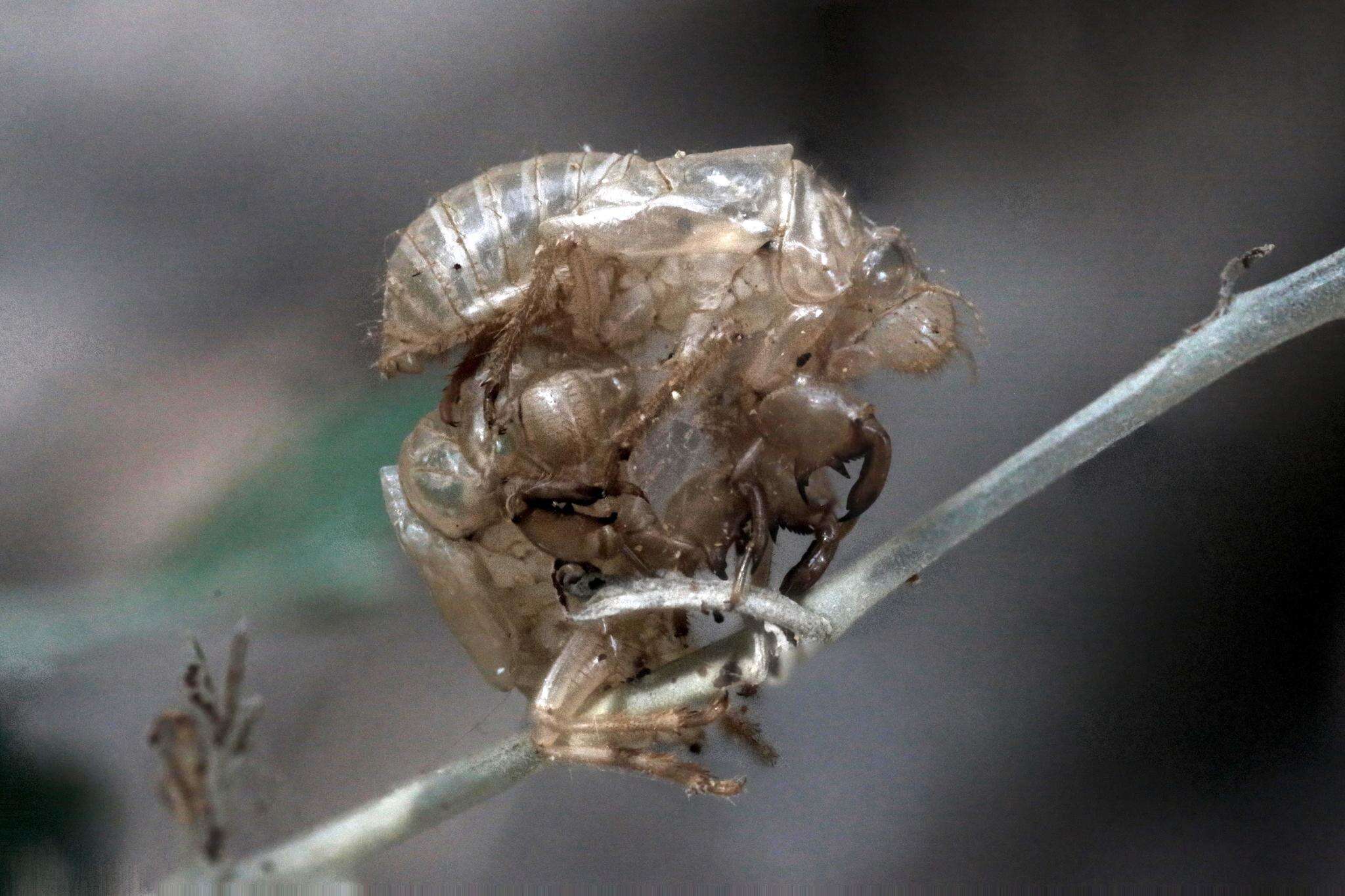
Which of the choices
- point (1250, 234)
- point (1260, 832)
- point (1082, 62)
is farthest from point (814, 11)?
point (1260, 832)

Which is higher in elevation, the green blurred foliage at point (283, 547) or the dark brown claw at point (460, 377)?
the dark brown claw at point (460, 377)

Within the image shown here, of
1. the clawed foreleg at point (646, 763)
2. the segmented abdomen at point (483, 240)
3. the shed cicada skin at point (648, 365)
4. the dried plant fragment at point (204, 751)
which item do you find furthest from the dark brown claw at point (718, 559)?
the dried plant fragment at point (204, 751)

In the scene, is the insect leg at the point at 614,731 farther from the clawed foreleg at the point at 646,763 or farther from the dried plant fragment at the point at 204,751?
the dried plant fragment at the point at 204,751

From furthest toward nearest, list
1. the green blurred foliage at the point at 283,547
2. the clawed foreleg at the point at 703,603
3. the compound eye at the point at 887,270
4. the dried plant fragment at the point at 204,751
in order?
the green blurred foliage at the point at 283,547 < the compound eye at the point at 887,270 < the clawed foreleg at the point at 703,603 < the dried plant fragment at the point at 204,751

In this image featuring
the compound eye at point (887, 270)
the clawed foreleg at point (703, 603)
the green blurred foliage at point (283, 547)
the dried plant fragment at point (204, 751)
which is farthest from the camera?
the green blurred foliage at point (283, 547)

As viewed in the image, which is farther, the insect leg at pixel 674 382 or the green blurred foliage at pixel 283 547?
the green blurred foliage at pixel 283 547

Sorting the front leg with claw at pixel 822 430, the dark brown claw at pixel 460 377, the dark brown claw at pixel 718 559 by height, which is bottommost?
the dark brown claw at pixel 718 559

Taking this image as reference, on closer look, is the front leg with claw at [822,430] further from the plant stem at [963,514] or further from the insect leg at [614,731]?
the insect leg at [614,731]

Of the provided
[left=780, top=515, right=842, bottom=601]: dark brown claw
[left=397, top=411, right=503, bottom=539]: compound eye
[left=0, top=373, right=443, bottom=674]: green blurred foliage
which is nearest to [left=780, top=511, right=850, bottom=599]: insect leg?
[left=780, top=515, right=842, bottom=601]: dark brown claw
